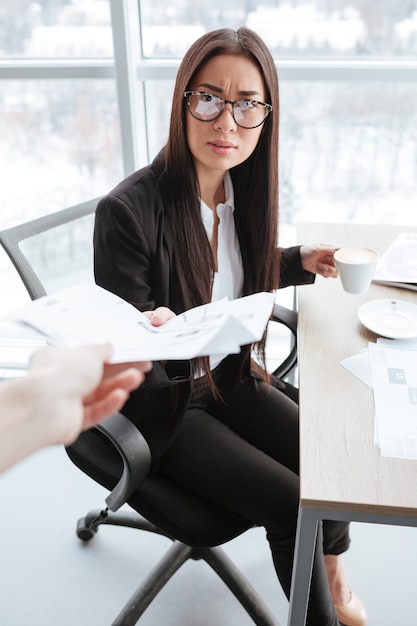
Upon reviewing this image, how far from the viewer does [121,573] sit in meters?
1.70

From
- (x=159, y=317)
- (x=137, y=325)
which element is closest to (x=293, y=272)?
(x=159, y=317)

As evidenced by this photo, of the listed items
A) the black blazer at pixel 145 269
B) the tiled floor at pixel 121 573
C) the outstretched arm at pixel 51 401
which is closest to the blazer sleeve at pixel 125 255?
the black blazer at pixel 145 269

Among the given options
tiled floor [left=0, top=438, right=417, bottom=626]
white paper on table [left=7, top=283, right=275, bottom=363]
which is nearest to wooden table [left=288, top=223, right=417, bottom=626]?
white paper on table [left=7, top=283, right=275, bottom=363]

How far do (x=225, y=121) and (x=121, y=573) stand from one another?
49.8 inches

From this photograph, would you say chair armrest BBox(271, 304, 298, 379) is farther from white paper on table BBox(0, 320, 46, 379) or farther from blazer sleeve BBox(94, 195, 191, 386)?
white paper on table BBox(0, 320, 46, 379)

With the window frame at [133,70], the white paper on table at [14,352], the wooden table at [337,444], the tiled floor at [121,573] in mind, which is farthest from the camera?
the white paper on table at [14,352]

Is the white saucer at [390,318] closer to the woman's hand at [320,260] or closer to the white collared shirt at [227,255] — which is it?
the woman's hand at [320,260]

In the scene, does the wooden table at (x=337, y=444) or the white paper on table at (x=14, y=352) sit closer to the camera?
the wooden table at (x=337, y=444)

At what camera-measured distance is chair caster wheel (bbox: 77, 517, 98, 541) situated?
1786 mm

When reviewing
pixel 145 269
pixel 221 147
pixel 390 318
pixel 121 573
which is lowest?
pixel 121 573

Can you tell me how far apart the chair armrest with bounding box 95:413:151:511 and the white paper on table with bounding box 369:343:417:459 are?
44 cm

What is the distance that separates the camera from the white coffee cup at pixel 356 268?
4.31ft

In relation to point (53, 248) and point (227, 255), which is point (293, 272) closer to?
point (227, 255)

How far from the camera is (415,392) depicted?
112 centimetres
